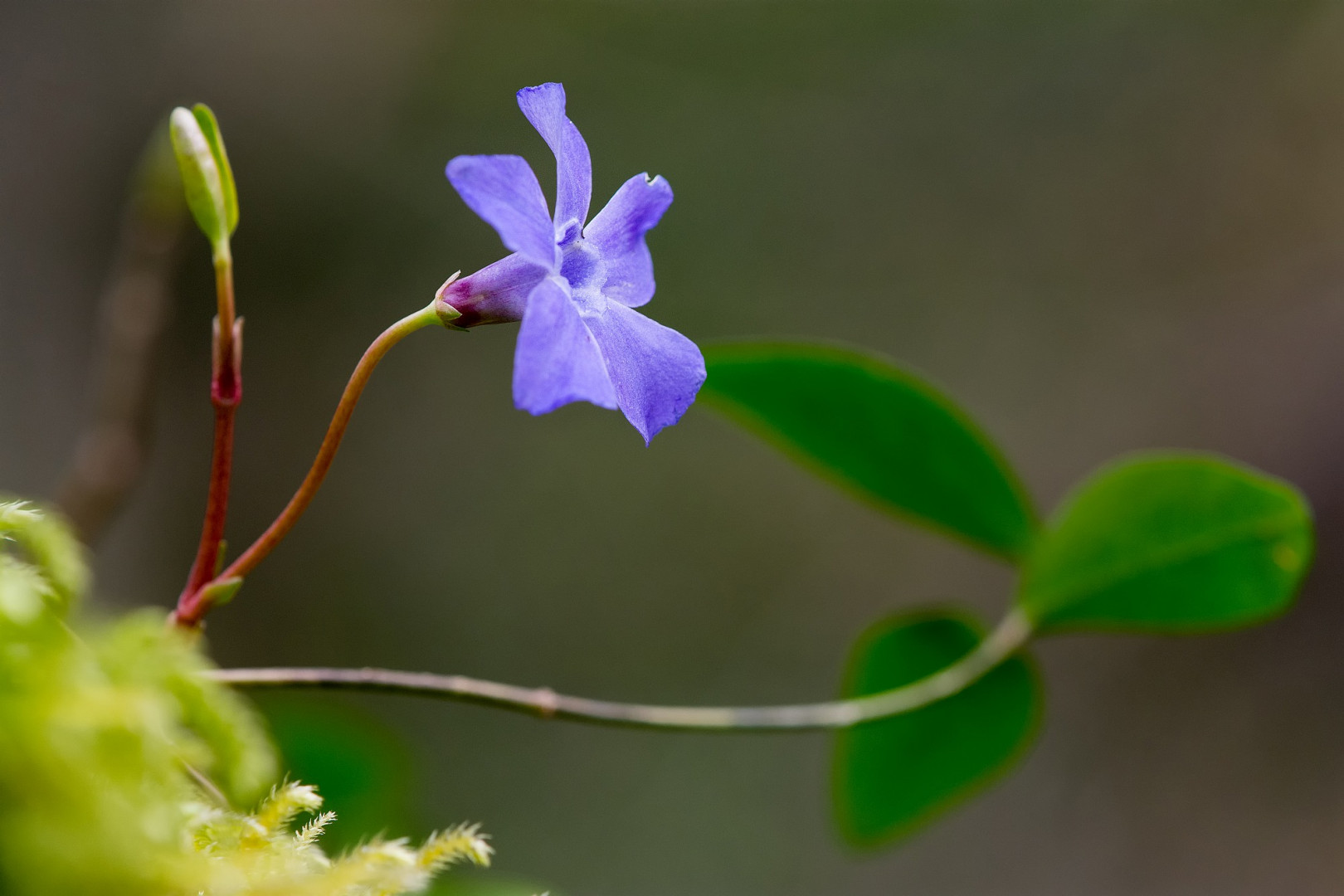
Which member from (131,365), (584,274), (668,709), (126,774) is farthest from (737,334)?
(126,774)

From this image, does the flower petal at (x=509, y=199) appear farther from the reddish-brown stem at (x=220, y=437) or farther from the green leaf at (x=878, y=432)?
the green leaf at (x=878, y=432)

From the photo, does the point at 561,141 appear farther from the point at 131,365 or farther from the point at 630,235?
the point at 131,365

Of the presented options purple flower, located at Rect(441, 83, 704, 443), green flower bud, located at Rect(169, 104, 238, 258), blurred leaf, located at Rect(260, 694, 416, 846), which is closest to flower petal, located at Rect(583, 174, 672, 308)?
purple flower, located at Rect(441, 83, 704, 443)

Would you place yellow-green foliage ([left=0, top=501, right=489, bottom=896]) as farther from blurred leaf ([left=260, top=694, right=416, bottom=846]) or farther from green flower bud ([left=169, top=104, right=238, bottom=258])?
blurred leaf ([left=260, top=694, right=416, bottom=846])

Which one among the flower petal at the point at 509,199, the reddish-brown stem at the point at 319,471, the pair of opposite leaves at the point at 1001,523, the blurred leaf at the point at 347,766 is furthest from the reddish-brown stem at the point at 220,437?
the blurred leaf at the point at 347,766

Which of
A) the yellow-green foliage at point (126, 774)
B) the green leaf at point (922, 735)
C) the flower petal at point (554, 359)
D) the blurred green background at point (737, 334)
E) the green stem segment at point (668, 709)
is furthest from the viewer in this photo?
the blurred green background at point (737, 334)
